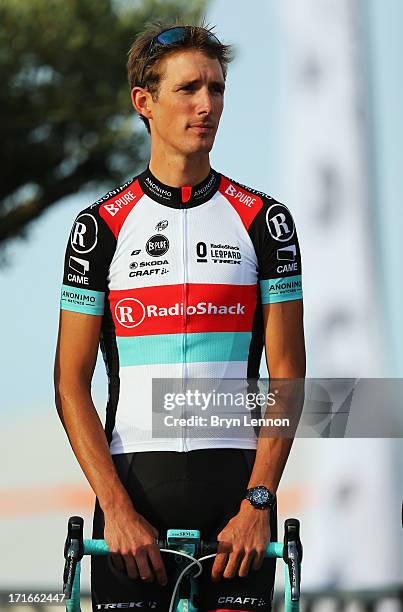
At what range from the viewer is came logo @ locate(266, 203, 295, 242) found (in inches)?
175

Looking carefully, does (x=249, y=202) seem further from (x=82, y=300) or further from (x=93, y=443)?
(x=93, y=443)

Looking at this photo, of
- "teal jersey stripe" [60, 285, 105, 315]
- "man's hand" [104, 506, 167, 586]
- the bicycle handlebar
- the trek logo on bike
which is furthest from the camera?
"teal jersey stripe" [60, 285, 105, 315]

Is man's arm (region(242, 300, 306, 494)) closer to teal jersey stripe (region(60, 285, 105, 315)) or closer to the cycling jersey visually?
the cycling jersey

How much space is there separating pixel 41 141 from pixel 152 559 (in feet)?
53.2

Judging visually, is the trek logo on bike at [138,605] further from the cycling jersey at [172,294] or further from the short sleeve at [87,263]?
the short sleeve at [87,263]

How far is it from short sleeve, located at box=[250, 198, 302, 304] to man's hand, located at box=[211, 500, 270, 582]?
72 cm

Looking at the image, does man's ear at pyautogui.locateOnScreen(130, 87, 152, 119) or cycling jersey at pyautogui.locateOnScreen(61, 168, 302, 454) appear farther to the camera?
man's ear at pyautogui.locateOnScreen(130, 87, 152, 119)

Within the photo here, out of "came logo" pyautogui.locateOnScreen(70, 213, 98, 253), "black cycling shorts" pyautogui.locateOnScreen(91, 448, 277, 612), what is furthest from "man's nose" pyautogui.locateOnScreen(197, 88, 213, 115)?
"black cycling shorts" pyautogui.locateOnScreen(91, 448, 277, 612)

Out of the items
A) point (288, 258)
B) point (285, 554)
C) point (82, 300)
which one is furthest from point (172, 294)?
point (285, 554)

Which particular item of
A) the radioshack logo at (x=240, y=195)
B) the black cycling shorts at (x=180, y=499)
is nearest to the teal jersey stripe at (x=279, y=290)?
the radioshack logo at (x=240, y=195)

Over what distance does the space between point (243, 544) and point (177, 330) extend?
0.73 metres

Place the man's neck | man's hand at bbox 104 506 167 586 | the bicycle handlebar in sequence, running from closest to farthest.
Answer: the bicycle handlebar < man's hand at bbox 104 506 167 586 < the man's neck

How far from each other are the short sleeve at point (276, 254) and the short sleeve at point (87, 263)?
50 cm

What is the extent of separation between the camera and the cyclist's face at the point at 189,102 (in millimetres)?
4312
